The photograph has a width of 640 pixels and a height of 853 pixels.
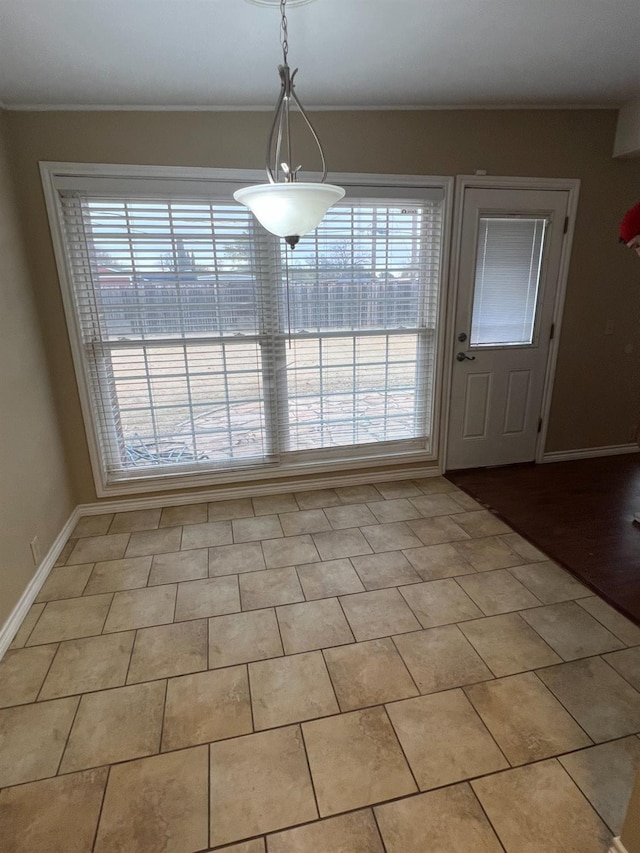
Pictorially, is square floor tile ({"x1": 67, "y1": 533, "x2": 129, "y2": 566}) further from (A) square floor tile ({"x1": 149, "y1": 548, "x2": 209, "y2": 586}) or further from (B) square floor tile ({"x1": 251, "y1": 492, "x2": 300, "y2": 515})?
(B) square floor tile ({"x1": 251, "y1": 492, "x2": 300, "y2": 515})

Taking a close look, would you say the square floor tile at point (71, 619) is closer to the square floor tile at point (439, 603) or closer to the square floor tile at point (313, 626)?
the square floor tile at point (313, 626)

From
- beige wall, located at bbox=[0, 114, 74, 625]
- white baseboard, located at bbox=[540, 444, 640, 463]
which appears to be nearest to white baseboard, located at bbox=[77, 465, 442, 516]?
beige wall, located at bbox=[0, 114, 74, 625]

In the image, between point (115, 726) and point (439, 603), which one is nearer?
point (115, 726)

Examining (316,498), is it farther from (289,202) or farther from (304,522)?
(289,202)

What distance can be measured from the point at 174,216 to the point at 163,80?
2.12ft

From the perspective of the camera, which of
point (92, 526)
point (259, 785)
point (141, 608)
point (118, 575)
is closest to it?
point (259, 785)

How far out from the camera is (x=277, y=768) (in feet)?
4.73

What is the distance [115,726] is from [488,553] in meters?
1.97

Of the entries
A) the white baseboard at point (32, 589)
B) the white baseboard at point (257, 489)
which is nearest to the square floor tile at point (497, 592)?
the white baseboard at point (257, 489)

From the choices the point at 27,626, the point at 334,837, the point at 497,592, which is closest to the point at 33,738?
the point at 27,626

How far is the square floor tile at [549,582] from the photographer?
2.22 m

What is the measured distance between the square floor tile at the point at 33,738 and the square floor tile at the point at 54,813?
0.04 meters

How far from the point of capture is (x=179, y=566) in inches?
98.0

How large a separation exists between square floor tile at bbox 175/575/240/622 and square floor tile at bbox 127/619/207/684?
6 centimetres
